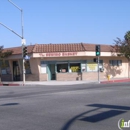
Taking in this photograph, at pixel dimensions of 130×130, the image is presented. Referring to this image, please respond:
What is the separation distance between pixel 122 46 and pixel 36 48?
11.6 metres

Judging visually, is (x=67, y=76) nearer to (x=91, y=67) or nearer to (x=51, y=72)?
(x=51, y=72)

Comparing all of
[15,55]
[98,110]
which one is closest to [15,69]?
[15,55]

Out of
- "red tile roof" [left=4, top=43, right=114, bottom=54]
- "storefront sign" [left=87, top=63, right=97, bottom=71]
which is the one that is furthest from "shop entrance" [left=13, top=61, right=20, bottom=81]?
"storefront sign" [left=87, top=63, right=97, bottom=71]

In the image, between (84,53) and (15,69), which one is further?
(15,69)

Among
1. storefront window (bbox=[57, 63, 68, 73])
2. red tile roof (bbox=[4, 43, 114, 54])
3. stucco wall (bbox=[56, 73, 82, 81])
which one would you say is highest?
red tile roof (bbox=[4, 43, 114, 54])

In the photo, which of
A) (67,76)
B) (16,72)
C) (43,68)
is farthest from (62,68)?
(16,72)

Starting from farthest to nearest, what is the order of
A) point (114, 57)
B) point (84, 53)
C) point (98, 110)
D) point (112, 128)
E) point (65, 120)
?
point (114, 57) → point (84, 53) → point (98, 110) → point (65, 120) → point (112, 128)

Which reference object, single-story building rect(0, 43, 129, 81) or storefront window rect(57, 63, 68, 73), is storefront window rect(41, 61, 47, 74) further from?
storefront window rect(57, 63, 68, 73)

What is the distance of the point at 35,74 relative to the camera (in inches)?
1558

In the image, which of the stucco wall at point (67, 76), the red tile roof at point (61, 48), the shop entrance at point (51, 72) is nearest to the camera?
the red tile roof at point (61, 48)

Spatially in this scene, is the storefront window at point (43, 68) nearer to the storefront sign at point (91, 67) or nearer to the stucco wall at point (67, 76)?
the stucco wall at point (67, 76)

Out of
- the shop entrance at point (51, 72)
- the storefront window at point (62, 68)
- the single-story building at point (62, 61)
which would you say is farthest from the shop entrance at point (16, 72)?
the storefront window at point (62, 68)

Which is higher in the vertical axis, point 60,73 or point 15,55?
point 15,55

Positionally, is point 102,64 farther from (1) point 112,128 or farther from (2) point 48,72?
(1) point 112,128
